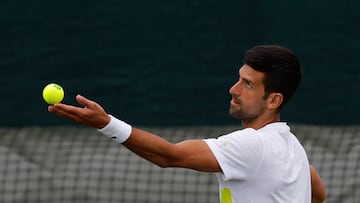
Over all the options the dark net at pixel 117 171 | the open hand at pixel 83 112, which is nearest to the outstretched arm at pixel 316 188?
the open hand at pixel 83 112

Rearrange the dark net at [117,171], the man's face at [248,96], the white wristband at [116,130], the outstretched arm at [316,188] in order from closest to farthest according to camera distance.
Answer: the white wristband at [116,130] → the man's face at [248,96] → the outstretched arm at [316,188] → the dark net at [117,171]

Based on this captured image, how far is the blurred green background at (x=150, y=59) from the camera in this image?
24.5 feet

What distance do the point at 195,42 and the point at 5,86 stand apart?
149 cm

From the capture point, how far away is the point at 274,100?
12.9 ft

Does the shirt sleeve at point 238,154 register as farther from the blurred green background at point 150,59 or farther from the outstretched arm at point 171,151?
the blurred green background at point 150,59

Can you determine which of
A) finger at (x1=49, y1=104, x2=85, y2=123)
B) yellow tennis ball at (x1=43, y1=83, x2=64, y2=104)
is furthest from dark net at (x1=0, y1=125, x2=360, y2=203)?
finger at (x1=49, y1=104, x2=85, y2=123)

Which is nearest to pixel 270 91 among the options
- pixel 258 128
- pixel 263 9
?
pixel 258 128

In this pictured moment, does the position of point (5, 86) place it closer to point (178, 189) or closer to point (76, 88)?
point (76, 88)

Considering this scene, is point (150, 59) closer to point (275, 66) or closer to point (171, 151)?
point (275, 66)

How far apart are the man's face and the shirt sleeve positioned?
0.52 feet

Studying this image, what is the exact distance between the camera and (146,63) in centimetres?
753

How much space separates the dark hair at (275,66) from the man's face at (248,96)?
0.08ft

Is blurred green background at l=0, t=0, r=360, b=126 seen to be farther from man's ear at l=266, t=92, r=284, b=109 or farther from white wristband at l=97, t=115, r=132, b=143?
white wristband at l=97, t=115, r=132, b=143

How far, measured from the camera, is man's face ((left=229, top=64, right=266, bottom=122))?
386 cm
